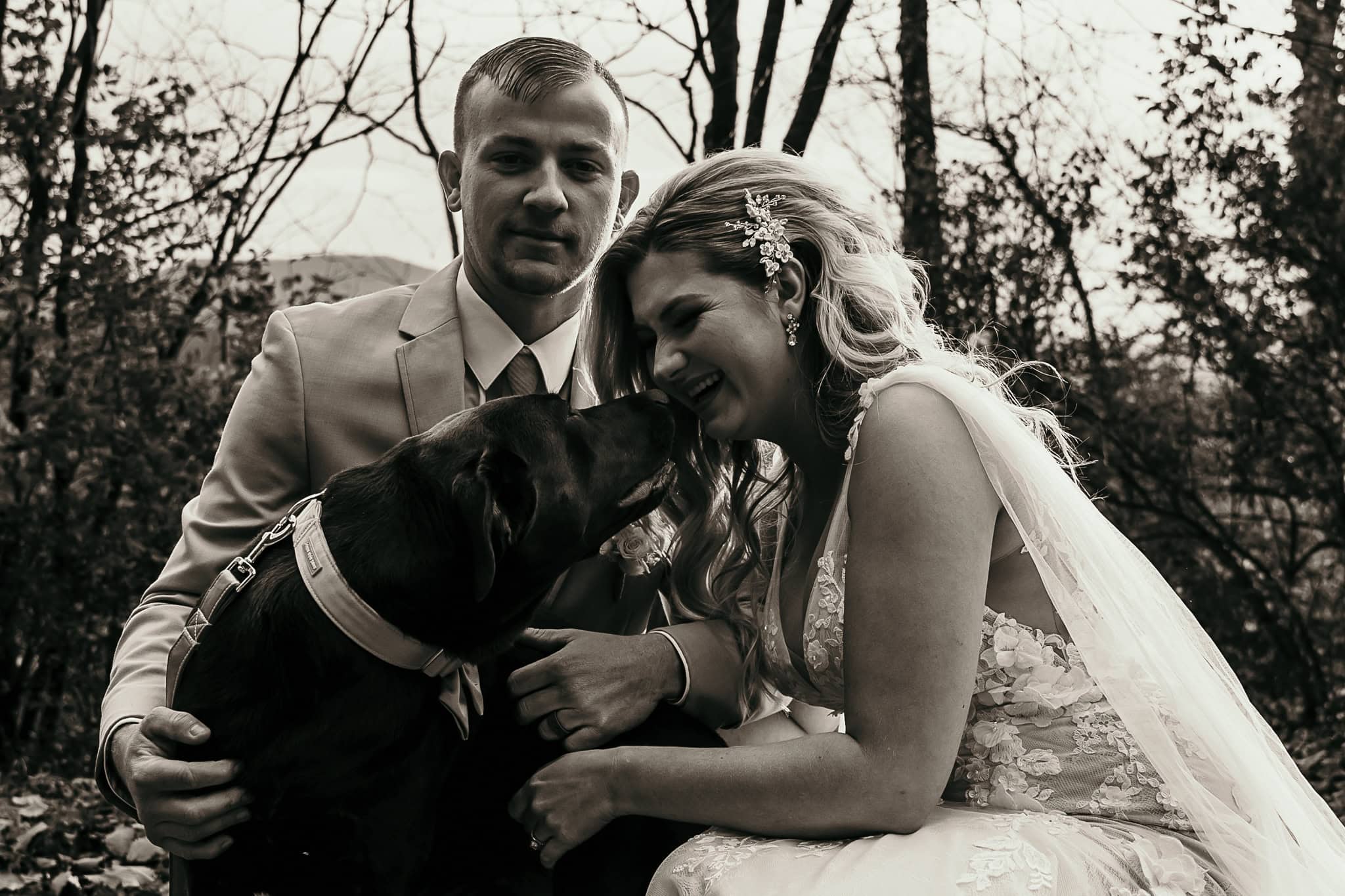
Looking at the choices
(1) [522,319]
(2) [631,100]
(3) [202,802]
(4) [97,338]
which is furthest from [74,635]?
(3) [202,802]

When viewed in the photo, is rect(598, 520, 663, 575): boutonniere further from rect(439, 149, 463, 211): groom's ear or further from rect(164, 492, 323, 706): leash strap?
rect(439, 149, 463, 211): groom's ear

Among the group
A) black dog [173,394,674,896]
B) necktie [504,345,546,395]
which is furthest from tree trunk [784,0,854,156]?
black dog [173,394,674,896]

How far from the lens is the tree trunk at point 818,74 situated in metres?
5.55

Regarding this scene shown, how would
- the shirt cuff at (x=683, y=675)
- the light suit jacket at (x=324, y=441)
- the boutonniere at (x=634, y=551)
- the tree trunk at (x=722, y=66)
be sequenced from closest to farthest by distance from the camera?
the shirt cuff at (x=683, y=675) < the light suit jacket at (x=324, y=441) < the boutonniere at (x=634, y=551) < the tree trunk at (x=722, y=66)

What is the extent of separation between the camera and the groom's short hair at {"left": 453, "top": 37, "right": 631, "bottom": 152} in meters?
3.05

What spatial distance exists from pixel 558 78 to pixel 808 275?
0.84 m

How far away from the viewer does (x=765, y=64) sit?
18.1 feet

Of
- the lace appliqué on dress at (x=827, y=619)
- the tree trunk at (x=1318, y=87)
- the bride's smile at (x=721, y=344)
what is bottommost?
the lace appliqué on dress at (x=827, y=619)

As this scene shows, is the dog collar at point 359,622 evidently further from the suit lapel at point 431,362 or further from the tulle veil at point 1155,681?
the tulle veil at point 1155,681

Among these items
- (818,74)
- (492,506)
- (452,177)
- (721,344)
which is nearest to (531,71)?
Answer: (452,177)

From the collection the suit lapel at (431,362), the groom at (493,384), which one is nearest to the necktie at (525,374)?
the groom at (493,384)

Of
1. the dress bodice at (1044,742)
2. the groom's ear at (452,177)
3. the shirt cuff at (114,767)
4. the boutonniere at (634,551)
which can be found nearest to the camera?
the dress bodice at (1044,742)

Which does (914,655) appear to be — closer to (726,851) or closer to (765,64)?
(726,851)

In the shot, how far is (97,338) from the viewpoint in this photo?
19.6ft
